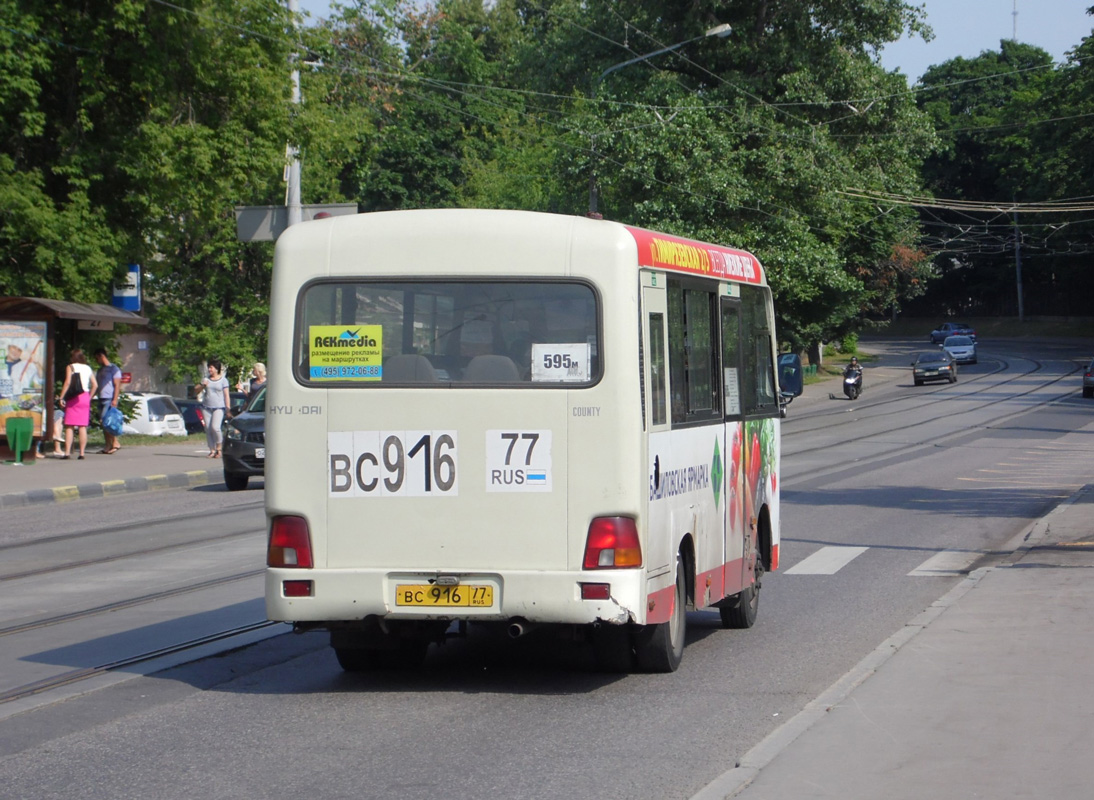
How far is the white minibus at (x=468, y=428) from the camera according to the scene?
729cm

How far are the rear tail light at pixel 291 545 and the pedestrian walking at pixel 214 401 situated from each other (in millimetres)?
18201

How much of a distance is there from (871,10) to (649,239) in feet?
124

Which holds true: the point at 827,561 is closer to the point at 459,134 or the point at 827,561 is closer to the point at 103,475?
the point at 103,475

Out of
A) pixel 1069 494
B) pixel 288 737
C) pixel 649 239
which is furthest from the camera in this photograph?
pixel 1069 494

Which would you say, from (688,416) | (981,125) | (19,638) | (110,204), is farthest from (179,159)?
(981,125)

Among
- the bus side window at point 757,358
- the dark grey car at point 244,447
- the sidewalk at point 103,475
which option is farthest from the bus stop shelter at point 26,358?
the bus side window at point 757,358

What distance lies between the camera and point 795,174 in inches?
1662

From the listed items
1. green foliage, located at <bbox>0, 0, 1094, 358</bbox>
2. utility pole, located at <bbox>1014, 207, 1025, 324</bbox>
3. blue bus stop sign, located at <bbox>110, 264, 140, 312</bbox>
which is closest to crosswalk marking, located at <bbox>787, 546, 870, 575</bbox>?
green foliage, located at <bbox>0, 0, 1094, 358</bbox>

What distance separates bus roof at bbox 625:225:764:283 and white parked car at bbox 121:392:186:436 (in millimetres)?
26469

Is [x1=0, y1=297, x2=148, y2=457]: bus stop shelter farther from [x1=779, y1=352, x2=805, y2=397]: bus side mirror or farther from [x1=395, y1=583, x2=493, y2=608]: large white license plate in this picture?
[x1=395, y1=583, x2=493, y2=608]: large white license plate

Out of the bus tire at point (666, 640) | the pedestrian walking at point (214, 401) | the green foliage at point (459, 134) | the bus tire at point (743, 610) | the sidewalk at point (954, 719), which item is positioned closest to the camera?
the sidewalk at point (954, 719)

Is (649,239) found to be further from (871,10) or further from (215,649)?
(871,10)

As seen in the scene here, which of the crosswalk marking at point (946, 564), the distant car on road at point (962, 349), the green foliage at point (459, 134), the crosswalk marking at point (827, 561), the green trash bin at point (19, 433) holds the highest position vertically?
the green foliage at point (459, 134)

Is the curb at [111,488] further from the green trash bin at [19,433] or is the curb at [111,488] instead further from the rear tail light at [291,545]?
the rear tail light at [291,545]
